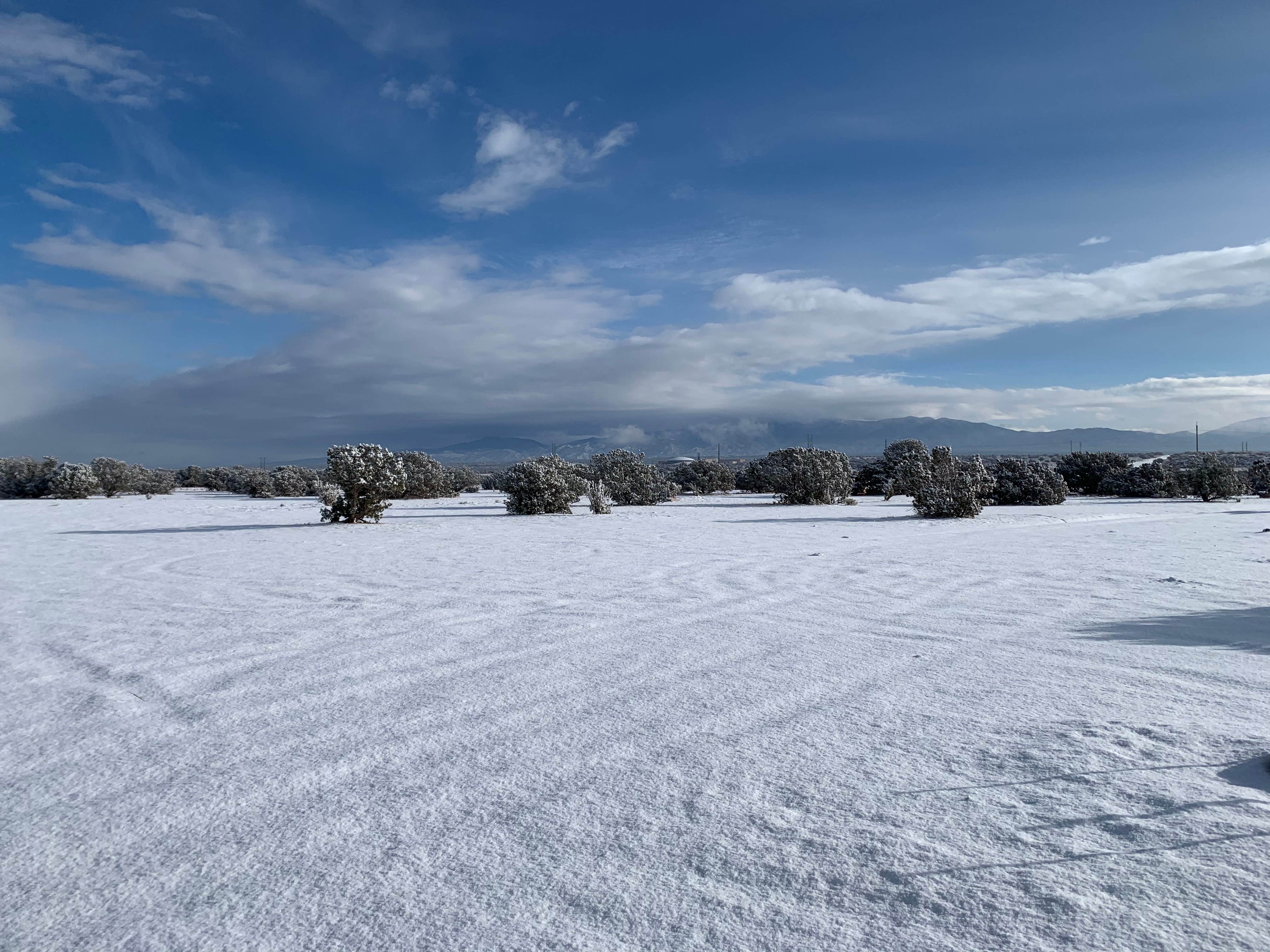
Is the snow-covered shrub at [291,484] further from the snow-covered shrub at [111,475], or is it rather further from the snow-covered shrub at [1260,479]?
the snow-covered shrub at [1260,479]

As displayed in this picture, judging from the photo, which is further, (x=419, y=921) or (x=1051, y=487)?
(x=1051, y=487)

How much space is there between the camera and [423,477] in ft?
105

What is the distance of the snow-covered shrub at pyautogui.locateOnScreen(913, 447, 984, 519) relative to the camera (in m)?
18.9

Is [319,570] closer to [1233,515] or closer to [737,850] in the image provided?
[737,850]

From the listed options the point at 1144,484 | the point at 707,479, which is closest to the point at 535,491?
the point at 707,479

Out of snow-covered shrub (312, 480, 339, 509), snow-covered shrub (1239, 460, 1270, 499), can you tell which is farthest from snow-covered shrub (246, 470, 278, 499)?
snow-covered shrub (1239, 460, 1270, 499)

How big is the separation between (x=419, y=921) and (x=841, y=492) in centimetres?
2425

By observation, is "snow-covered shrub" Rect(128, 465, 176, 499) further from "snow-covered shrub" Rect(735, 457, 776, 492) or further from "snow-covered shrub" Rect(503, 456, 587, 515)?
"snow-covered shrub" Rect(735, 457, 776, 492)

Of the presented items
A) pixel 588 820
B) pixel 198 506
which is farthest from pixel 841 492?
pixel 588 820

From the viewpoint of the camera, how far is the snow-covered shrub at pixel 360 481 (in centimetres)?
1764

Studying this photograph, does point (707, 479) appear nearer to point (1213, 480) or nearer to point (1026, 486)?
point (1026, 486)

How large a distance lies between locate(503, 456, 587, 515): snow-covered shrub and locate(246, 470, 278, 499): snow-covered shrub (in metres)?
16.3

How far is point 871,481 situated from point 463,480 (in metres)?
21.3

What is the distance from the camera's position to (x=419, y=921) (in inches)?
83.4
